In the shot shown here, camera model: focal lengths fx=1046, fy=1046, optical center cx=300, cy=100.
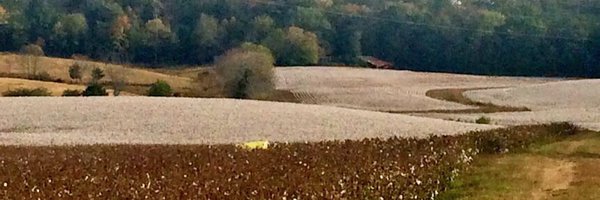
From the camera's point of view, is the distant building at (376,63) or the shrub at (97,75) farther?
the distant building at (376,63)

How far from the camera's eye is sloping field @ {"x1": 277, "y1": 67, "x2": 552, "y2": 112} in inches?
Result: 2490

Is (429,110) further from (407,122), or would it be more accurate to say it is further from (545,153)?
(545,153)


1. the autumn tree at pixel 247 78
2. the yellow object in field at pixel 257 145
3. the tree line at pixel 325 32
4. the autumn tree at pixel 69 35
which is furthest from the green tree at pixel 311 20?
the yellow object in field at pixel 257 145

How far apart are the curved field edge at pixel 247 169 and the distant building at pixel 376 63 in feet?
238

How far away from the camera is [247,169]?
70.2 feet

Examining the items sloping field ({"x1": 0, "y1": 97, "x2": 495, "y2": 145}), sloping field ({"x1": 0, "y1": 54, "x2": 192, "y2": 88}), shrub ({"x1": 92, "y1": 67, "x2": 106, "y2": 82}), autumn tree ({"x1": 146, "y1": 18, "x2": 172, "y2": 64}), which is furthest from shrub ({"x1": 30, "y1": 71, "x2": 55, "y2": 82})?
sloping field ({"x1": 0, "y1": 97, "x2": 495, "y2": 145})

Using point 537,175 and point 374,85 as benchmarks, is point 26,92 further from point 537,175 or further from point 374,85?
point 537,175

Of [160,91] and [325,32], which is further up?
[325,32]

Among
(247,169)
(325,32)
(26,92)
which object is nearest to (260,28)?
(325,32)

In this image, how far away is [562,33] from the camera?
10238 cm

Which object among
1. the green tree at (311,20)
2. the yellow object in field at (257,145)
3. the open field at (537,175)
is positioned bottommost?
the green tree at (311,20)

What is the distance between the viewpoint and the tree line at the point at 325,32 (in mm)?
100562

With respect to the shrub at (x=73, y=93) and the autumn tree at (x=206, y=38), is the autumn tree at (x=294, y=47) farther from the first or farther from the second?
the shrub at (x=73, y=93)

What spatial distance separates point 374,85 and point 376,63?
2796 centimetres
